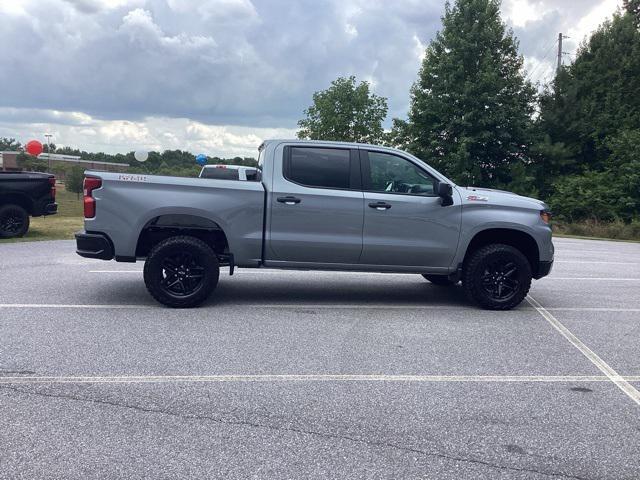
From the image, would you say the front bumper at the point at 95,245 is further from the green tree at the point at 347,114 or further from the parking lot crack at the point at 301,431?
the green tree at the point at 347,114

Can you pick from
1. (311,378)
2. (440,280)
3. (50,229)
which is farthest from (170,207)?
(50,229)

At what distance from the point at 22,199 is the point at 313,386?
1199 cm

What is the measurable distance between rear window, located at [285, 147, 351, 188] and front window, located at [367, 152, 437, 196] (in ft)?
1.14

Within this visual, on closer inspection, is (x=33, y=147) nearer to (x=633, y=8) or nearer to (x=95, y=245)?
(x=95, y=245)

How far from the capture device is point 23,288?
333 inches

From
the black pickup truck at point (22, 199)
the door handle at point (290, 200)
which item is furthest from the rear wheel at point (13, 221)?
the door handle at point (290, 200)

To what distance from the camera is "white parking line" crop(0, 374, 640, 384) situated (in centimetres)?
492

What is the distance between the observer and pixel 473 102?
1462 inches

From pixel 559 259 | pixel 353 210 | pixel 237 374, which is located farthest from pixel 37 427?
pixel 559 259

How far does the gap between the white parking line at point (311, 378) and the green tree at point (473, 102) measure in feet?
105

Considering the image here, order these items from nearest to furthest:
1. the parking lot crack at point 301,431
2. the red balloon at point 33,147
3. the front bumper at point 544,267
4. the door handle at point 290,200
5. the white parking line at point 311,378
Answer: the parking lot crack at point 301,431 → the white parking line at point 311,378 → the door handle at point 290,200 → the front bumper at point 544,267 → the red balloon at point 33,147

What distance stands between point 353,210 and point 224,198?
1533 millimetres

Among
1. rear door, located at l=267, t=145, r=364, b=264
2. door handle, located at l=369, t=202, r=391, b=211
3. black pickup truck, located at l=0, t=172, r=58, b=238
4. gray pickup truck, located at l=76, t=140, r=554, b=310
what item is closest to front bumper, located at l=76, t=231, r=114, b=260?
gray pickup truck, located at l=76, t=140, r=554, b=310

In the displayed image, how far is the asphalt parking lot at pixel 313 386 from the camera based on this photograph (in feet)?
12.1
